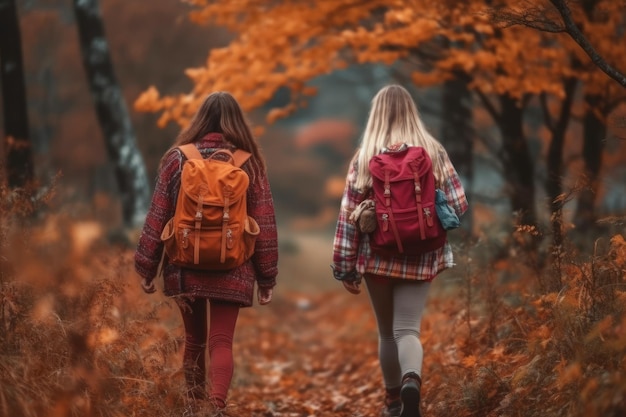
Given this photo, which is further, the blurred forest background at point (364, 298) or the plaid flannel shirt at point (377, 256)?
the plaid flannel shirt at point (377, 256)

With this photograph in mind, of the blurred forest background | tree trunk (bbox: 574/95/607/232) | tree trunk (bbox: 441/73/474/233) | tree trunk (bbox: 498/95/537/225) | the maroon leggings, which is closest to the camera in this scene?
the blurred forest background

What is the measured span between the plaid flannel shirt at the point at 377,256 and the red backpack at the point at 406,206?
10 cm

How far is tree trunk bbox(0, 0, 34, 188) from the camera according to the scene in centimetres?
824

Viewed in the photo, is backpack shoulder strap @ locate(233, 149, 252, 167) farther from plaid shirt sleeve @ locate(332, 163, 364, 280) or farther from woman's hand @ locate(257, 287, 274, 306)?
woman's hand @ locate(257, 287, 274, 306)

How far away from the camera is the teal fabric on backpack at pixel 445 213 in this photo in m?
4.82

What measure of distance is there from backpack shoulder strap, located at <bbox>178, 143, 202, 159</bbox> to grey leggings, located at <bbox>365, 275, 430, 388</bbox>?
1286mm

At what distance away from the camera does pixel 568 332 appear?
15.0 ft

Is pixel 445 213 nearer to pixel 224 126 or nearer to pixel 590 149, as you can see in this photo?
pixel 224 126

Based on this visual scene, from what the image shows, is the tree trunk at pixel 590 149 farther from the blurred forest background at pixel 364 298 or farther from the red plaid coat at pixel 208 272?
the red plaid coat at pixel 208 272

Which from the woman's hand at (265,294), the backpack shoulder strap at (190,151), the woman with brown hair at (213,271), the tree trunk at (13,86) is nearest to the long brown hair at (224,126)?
the woman with brown hair at (213,271)

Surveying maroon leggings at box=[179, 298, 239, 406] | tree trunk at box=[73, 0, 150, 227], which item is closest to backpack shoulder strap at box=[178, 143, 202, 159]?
maroon leggings at box=[179, 298, 239, 406]

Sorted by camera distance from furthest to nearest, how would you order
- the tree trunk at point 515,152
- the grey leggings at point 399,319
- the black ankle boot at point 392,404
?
the tree trunk at point 515,152
the black ankle boot at point 392,404
the grey leggings at point 399,319

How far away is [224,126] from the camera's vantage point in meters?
5.03

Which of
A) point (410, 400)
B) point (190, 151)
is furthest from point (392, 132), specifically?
point (410, 400)
